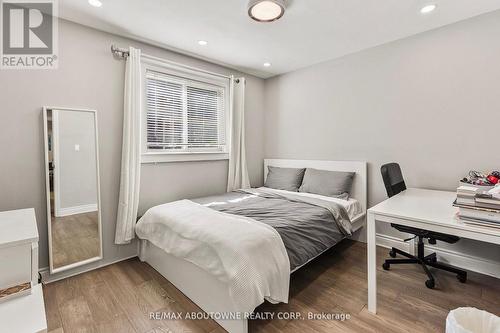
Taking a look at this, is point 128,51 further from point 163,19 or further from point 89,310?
point 89,310

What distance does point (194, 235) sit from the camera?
1.76 meters

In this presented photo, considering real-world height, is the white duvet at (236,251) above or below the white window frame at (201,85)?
below

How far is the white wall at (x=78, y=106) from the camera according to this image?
1953mm

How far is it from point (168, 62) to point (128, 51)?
18.0 inches

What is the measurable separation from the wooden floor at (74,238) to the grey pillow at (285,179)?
2.26 m

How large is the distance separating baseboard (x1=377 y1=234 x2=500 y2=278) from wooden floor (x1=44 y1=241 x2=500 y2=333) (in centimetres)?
8

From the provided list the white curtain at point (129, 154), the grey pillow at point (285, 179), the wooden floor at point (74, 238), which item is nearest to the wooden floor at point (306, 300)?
the wooden floor at point (74, 238)

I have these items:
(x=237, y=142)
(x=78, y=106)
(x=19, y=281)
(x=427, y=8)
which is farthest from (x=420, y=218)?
(x=78, y=106)

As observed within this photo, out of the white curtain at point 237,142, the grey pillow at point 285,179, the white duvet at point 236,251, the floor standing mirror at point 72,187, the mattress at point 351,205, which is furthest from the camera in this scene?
the white curtain at point 237,142

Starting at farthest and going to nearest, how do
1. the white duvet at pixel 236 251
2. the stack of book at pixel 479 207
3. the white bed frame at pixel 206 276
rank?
the white bed frame at pixel 206 276 → the white duvet at pixel 236 251 → the stack of book at pixel 479 207

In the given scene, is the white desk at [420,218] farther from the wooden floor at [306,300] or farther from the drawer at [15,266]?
the drawer at [15,266]

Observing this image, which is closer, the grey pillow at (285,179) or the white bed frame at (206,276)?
the white bed frame at (206,276)

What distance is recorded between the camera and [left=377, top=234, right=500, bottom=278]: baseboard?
213 centimetres

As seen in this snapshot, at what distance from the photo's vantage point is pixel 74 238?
7.39 ft
